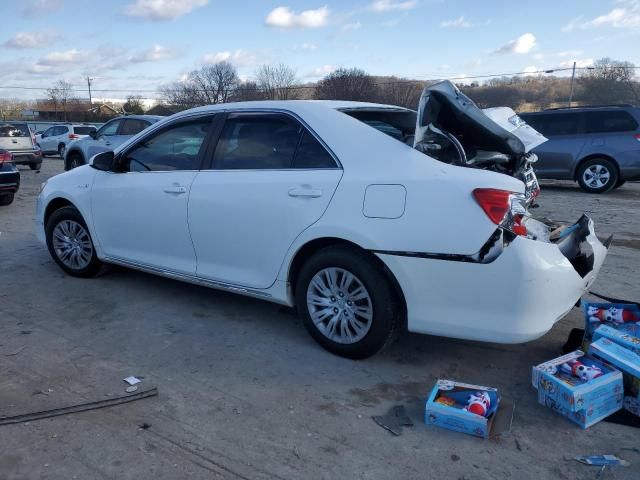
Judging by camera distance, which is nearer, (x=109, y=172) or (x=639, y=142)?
(x=109, y=172)

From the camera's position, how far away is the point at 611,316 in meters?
3.51

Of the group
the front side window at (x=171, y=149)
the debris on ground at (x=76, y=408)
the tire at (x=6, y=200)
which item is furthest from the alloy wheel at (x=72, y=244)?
the tire at (x=6, y=200)

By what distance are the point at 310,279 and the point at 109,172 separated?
239cm

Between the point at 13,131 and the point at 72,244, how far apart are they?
12.9m

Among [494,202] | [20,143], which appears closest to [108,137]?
[20,143]

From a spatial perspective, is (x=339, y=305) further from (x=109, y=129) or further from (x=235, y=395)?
(x=109, y=129)

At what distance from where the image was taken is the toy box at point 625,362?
292 cm

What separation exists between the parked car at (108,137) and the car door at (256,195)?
9268 millimetres

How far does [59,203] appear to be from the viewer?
5359mm

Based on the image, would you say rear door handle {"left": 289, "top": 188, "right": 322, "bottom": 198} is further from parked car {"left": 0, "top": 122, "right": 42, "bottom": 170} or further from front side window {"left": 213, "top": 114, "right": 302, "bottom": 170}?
parked car {"left": 0, "top": 122, "right": 42, "bottom": 170}

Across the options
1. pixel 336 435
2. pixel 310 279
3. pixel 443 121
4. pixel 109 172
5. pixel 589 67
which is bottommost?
pixel 336 435

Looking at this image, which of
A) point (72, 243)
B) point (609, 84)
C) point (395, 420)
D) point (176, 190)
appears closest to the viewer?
point (395, 420)

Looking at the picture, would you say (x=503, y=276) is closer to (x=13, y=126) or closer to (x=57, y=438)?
(x=57, y=438)

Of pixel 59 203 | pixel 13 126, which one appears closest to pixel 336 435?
pixel 59 203
